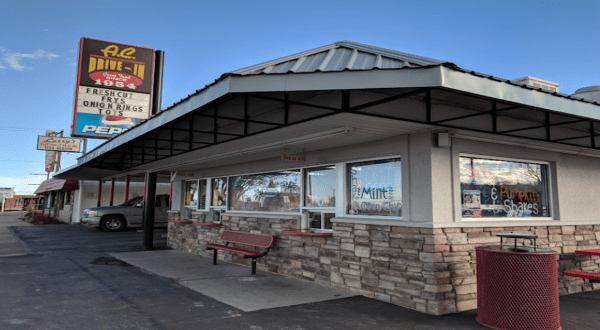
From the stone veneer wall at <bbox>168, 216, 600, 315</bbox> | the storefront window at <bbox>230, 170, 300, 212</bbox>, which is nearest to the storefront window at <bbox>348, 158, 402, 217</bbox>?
the stone veneer wall at <bbox>168, 216, 600, 315</bbox>

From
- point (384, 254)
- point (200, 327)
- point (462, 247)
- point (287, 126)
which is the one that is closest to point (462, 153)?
point (462, 247)

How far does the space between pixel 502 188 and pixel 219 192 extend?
7314mm

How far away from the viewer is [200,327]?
475 cm

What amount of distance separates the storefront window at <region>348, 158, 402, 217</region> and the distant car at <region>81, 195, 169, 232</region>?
14.7 meters

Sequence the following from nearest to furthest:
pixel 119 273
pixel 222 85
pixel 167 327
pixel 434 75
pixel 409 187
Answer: pixel 434 75 < pixel 222 85 < pixel 167 327 < pixel 409 187 < pixel 119 273

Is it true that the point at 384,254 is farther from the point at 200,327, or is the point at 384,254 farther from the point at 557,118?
the point at 557,118

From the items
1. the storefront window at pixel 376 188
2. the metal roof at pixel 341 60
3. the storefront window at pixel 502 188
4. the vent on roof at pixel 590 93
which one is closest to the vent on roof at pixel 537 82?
the vent on roof at pixel 590 93

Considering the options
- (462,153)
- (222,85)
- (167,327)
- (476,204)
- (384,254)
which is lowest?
(167,327)

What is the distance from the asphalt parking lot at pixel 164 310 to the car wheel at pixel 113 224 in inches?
473

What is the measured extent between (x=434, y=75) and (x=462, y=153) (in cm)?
288

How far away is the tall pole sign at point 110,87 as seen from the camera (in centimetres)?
1681

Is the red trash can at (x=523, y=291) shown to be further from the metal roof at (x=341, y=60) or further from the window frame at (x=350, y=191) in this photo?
the metal roof at (x=341, y=60)

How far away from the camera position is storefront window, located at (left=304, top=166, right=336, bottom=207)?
306 inches

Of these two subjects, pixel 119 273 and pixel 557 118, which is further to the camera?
pixel 119 273
